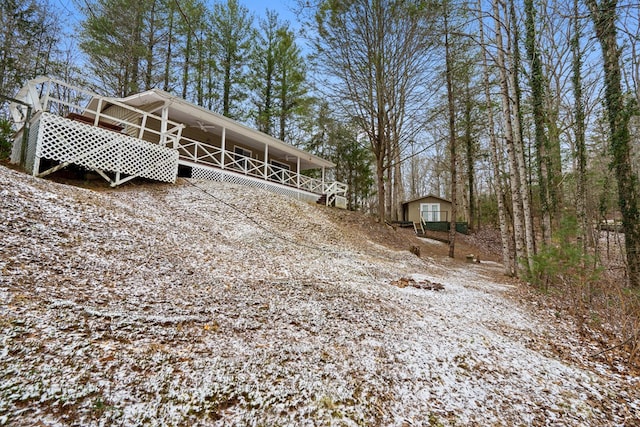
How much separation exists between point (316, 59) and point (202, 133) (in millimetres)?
5841

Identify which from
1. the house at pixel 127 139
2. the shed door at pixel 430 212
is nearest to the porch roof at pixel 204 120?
the house at pixel 127 139

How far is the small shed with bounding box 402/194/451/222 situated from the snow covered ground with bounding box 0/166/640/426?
56.7 ft

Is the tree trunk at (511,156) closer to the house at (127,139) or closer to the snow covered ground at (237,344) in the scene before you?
the snow covered ground at (237,344)

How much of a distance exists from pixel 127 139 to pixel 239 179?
4.54m

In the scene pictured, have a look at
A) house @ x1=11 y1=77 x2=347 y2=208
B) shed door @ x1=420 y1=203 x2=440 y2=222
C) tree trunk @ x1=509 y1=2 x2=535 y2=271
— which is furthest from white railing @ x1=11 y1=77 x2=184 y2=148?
shed door @ x1=420 y1=203 x2=440 y2=222

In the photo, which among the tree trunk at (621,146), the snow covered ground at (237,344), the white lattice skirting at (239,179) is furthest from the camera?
the white lattice skirting at (239,179)

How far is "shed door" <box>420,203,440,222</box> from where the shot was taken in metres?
20.9

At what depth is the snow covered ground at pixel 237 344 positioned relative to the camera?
151 cm

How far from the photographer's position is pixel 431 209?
21078 mm

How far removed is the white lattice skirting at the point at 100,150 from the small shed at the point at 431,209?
57.8 ft

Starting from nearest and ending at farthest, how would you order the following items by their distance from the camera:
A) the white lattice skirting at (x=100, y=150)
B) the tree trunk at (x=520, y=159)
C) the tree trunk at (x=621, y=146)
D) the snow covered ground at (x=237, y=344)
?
the snow covered ground at (x=237, y=344) < the tree trunk at (x=621, y=146) < the white lattice skirting at (x=100, y=150) < the tree trunk at (x=520, y=159)

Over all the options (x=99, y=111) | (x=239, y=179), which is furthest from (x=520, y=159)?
(x=99, y=111)

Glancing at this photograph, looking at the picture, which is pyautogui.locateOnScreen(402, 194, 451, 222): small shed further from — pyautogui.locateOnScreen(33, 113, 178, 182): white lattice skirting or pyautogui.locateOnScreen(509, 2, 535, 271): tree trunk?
pyautogui.locateOnScreen(33, 113, 178, 182): white lattice skirting

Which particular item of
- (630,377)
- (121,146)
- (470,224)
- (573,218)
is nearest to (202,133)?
(121,146)
